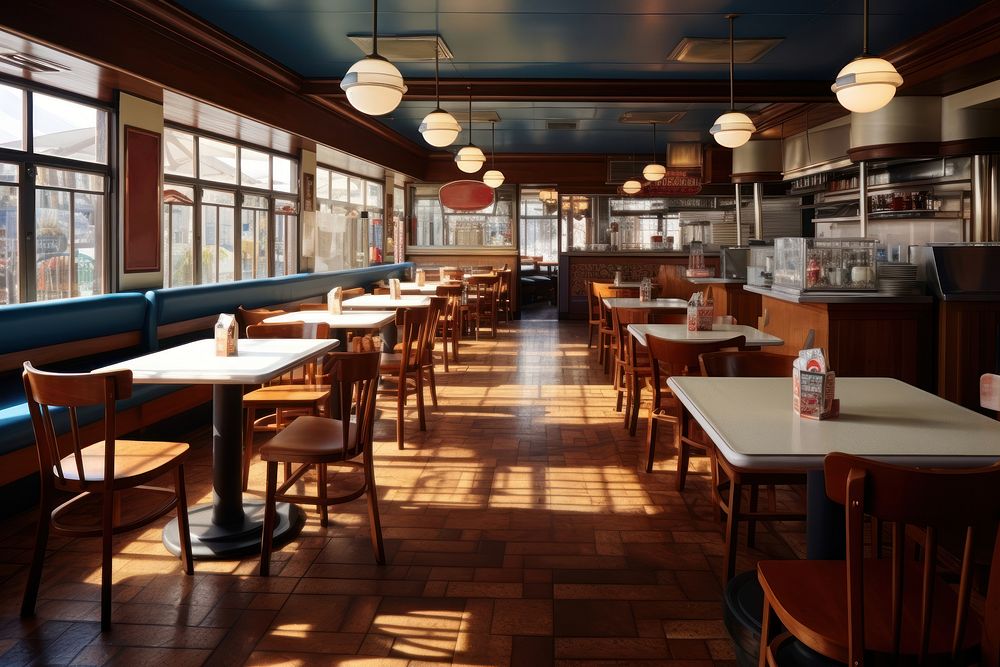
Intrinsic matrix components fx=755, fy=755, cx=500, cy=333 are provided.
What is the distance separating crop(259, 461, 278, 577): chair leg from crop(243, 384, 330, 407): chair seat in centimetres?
105

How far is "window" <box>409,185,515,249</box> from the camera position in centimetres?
1360

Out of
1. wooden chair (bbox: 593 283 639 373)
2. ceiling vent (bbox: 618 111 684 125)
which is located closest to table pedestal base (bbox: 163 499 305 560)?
wooden chair (bbox: 593 283 639 373)

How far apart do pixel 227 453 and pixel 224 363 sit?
41cm

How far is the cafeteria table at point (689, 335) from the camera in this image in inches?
159

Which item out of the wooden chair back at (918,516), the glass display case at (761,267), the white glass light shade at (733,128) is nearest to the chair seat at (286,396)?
the wooden chair back at (918,516)

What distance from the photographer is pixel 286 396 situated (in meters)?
4.00

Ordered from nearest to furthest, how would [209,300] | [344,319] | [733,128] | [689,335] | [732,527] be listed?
[732,527]
[689,335]
[344,319]
[209,300]
[733,128]

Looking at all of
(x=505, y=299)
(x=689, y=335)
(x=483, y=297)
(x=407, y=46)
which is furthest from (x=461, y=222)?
(x=689, y=335)

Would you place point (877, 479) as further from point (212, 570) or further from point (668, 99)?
point (668, 99)

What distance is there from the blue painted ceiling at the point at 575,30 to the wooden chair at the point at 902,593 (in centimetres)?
442

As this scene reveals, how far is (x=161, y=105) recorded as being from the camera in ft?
18.5

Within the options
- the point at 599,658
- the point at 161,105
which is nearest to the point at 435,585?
the point at 599,658

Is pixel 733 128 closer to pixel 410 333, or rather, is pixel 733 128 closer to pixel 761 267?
pixel 761 267

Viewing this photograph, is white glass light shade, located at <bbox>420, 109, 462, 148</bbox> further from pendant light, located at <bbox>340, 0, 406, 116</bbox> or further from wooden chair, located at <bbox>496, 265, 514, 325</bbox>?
wooden chair, located at <bbox>496, 265, 514, 325</bbox>
